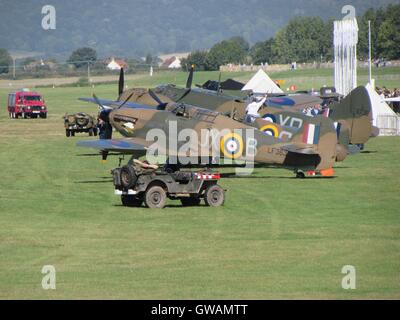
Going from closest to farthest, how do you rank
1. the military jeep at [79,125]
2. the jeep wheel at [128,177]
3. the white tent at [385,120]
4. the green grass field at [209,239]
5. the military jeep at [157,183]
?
the green grass field at [209,239] < the jeep wheel at [128,177] < the military jeep at [157,183] < the military jeep at [79,125] < the white tent at [385,120]

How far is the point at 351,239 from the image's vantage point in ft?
63.3

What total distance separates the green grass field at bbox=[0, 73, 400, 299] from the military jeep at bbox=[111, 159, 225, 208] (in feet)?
1.22

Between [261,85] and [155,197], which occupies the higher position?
[261,85]

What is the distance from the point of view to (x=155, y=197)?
23.3m

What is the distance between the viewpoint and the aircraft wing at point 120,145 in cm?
2733

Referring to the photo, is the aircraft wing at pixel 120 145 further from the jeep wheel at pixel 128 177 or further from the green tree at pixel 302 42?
the green tree at pixel 302 42

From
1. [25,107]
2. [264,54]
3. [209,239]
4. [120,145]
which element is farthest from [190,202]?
[264,54]

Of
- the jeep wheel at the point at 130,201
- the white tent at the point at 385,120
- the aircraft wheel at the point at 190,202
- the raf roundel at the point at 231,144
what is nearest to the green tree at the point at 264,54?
the white tent at the point at 385,120

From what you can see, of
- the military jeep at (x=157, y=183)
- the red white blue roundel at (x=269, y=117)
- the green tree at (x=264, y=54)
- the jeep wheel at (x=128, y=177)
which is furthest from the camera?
the green tree at (x=264, y=54)

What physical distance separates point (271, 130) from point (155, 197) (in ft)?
25.6

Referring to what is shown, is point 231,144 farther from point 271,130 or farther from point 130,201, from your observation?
point 130,201

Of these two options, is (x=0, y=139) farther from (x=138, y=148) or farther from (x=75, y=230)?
(x=75, y=230)

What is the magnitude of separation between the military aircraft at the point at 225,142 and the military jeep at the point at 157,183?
12.5ft
